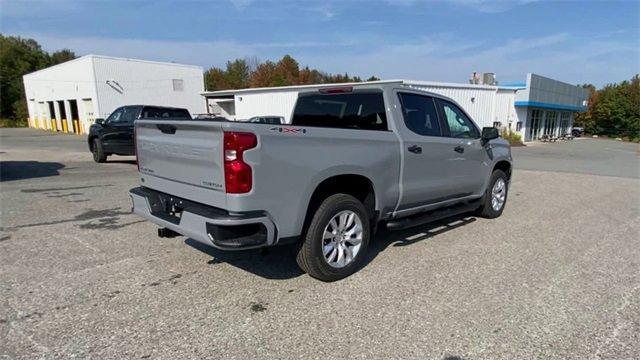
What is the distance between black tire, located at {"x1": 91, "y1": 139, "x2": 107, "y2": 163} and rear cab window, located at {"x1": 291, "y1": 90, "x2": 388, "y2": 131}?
1001 cm

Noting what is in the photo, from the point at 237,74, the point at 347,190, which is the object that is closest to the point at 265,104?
the point at 347,190

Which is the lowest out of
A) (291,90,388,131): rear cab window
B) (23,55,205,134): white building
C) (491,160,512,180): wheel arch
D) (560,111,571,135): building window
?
(560,111,571,135): building window

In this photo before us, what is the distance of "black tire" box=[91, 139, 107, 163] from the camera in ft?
43.0

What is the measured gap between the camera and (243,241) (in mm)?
3365

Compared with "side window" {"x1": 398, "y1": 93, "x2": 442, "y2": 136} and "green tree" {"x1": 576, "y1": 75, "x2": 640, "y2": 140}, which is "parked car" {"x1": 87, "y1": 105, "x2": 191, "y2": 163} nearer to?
"side window" {"x1": 398, "y1": 93, "x2": 442, "y2": 136}

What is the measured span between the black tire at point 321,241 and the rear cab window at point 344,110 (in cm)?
107

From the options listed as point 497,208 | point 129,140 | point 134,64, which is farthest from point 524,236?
point 134,64

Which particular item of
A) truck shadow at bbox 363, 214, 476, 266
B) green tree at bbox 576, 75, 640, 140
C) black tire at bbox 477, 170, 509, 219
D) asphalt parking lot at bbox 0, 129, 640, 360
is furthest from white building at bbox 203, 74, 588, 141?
asphalt parking lot at bbox 0, 129, 640, 360

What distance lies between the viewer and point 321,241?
389 centimetres

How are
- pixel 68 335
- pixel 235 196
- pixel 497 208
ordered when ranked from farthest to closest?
pixel 497 208 < pixel 235 196 < pixel 68 335

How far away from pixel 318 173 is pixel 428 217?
193 cm

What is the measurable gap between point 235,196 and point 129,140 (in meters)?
10.9

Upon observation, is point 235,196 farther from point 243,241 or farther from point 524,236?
point 524,236

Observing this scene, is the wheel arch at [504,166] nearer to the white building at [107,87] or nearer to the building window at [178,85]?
the white building at [107,87]
